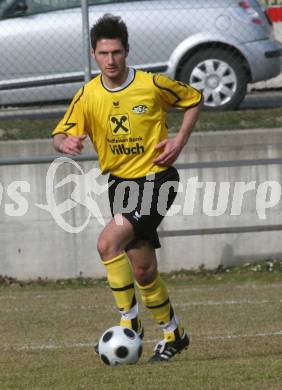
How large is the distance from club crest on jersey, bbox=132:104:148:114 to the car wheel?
248 inches

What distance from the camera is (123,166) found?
7059mm

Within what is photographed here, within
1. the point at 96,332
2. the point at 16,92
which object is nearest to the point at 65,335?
the point at 96,332

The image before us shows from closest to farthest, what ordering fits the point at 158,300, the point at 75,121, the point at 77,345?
1. the point at 75,121
2. the point at 158,300
3. the point at 77,345

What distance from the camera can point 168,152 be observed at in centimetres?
689

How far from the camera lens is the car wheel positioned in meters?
13.3

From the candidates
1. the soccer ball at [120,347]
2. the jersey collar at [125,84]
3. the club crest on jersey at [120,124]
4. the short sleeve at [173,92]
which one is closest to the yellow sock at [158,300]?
the soccer ball at [120,347]

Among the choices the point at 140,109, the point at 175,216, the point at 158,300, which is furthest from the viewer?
the point at 175,216

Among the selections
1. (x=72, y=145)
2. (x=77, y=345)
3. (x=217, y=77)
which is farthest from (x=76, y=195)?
(x=72, y=145)

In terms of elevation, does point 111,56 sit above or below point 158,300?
above

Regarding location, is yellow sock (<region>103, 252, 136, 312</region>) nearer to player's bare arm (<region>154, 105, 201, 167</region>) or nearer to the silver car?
player's bare arm (<region>154, 105, 201, 167</region>)

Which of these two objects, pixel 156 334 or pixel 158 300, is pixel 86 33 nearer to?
pixel 156 334

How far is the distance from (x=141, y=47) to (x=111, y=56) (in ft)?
21.4

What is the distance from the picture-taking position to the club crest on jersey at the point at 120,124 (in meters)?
6.98

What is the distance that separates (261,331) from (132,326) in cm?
196
